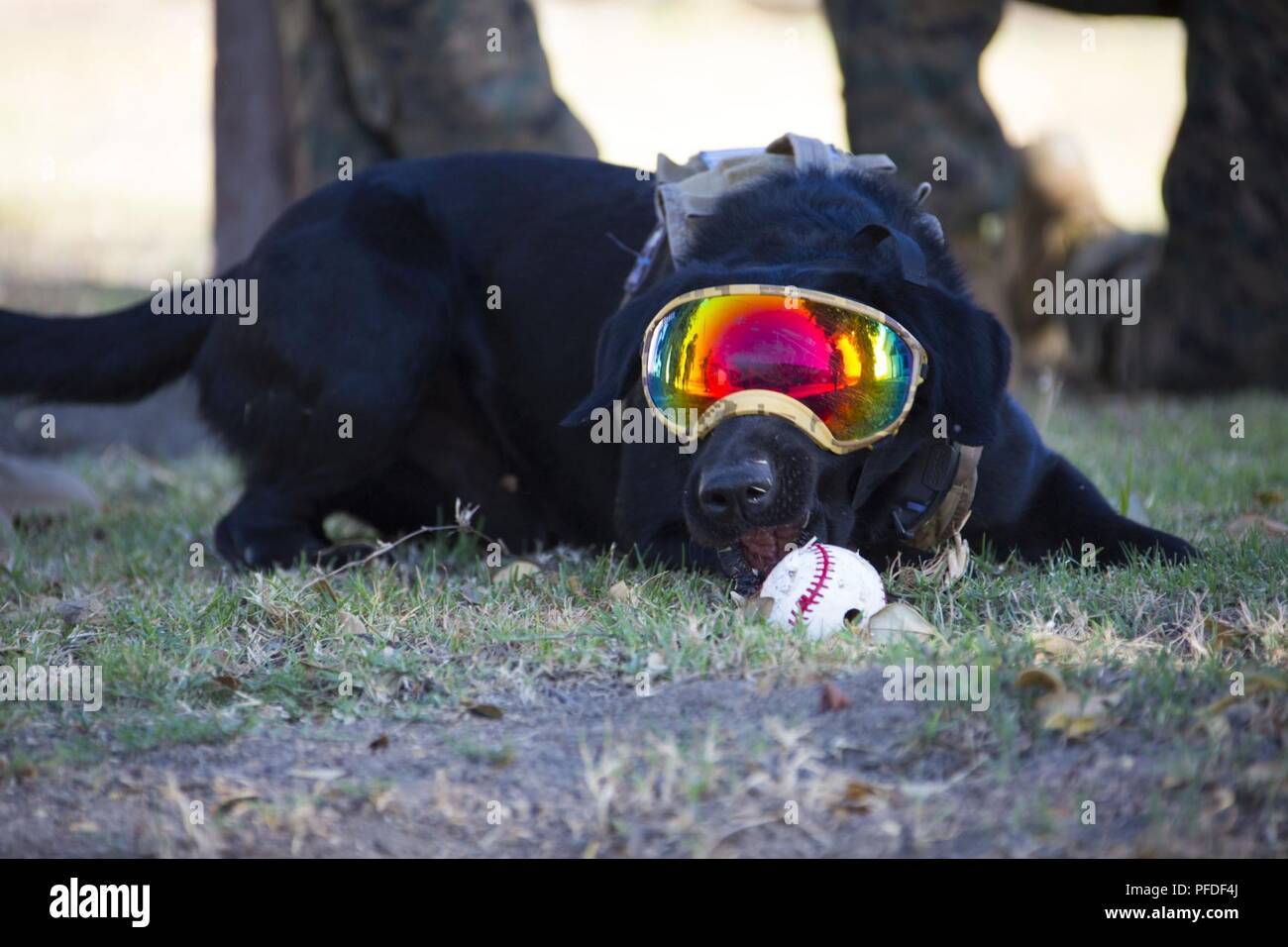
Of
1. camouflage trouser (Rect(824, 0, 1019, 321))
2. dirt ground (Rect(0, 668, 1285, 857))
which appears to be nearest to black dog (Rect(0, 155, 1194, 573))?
dirt ground (Rect(0, 668, 1285, 857))

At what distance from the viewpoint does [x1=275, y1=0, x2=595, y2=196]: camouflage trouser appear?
5625mm

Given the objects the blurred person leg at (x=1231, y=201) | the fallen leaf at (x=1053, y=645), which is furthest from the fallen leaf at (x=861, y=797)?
the blurred person leg at (x=1231, y=201)

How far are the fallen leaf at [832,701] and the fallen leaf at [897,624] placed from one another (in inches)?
Result: 12.2

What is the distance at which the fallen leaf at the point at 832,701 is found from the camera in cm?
212

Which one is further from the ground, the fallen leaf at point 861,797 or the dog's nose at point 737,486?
the dog's nose at point 737,486

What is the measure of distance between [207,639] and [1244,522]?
2.43m

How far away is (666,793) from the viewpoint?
1887 mm

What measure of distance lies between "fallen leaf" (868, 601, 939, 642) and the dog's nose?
0.29m

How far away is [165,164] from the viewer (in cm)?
1327

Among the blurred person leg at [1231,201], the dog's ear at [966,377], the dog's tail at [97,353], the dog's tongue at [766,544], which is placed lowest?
the dog's tongue at [766,544]

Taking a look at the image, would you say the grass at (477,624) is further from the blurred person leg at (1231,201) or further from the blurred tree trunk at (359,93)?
the blurred person leg at (1231,201)
